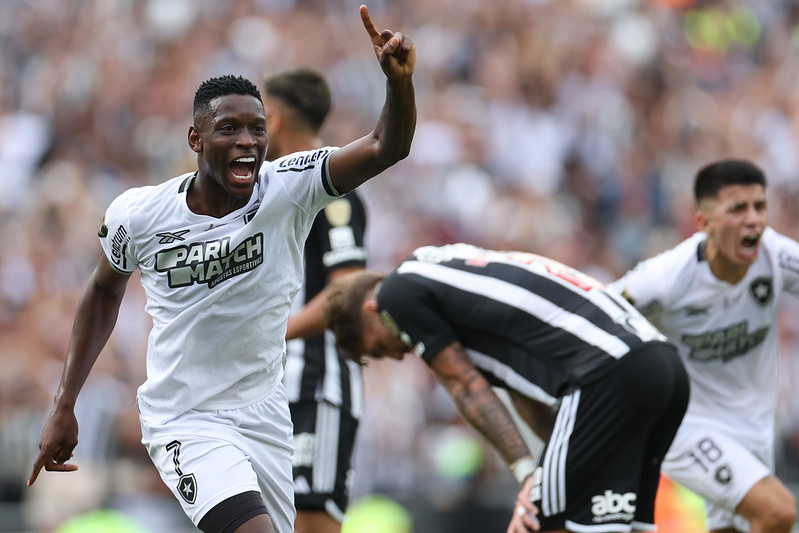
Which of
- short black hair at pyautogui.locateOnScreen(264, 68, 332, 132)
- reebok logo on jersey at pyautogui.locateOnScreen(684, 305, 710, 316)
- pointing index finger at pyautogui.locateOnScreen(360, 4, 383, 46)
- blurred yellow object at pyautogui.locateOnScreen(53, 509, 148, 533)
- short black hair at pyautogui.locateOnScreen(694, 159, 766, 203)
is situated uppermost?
pointing index finger at pyautogui.locateOnScreen(360, 4, 383, 46)

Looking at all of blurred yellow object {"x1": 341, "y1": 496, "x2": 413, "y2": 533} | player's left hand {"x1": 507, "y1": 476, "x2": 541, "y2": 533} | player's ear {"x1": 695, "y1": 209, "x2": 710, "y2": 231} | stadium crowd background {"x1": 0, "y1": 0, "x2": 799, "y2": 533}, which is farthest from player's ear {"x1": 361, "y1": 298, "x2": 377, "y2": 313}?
stadium crowd background {"x1": 0, "y1": 0, "x2": 799, "y2": 533}

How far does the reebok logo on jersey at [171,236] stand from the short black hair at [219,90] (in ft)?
1.47

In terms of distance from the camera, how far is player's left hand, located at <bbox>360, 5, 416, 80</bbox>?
4266 millimetres

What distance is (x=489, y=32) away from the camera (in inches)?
639

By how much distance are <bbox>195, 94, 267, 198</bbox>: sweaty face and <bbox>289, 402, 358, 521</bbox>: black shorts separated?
6.95ft

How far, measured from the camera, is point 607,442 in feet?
18.5

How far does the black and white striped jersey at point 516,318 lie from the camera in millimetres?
5719

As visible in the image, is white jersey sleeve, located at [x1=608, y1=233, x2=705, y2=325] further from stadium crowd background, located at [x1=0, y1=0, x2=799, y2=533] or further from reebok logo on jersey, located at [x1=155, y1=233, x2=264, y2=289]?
stadium crowd background, located at [x1=0, y1=0, x2=799, y2=533]

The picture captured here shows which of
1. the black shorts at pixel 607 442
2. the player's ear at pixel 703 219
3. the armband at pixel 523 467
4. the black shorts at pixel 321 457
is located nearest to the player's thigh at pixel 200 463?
the armband at pixel 523 467

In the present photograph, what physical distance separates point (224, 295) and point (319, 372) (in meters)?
1.90

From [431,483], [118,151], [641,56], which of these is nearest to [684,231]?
[641,56]

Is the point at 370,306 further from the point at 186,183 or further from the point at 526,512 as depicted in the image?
the point at 186,183

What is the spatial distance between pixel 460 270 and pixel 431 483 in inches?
236

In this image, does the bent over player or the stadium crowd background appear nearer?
the bent over player
